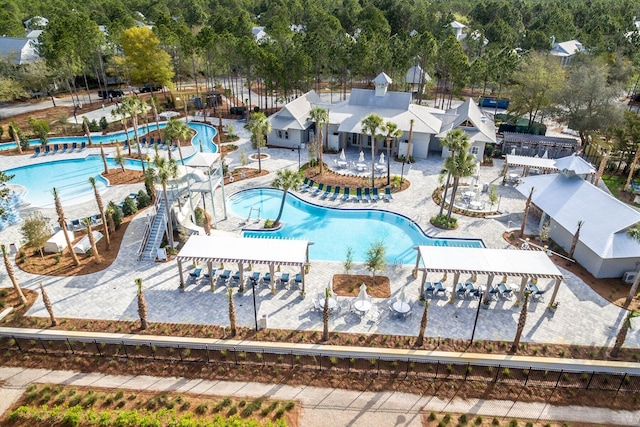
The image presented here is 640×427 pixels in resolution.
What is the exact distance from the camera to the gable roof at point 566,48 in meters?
85.0

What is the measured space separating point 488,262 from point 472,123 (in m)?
25.6

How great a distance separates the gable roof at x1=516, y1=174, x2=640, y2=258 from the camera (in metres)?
26.3

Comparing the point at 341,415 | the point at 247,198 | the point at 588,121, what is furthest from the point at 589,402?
the point at 588,121

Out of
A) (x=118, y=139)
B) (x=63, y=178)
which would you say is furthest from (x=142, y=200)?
(x=118, y=139)

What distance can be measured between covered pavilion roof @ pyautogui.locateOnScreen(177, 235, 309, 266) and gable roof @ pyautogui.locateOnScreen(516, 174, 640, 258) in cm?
1935

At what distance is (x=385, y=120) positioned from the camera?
1853 inches

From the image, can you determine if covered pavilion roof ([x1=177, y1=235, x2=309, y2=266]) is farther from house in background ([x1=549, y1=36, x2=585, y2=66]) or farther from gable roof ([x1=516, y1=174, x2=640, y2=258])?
house in background ([x1=549, y1=36, x2=585, y2=66])

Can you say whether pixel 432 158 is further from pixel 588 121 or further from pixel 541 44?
pixel 541 44

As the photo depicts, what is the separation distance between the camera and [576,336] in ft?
73.6

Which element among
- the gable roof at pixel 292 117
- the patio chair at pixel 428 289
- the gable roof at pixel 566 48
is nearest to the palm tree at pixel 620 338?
the patio chair at pixel 428 289

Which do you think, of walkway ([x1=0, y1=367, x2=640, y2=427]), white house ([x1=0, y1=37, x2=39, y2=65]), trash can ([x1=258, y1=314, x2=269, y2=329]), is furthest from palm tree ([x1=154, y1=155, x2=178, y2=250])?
white house ([x1=0, y1=37, x2=39, y2=65])

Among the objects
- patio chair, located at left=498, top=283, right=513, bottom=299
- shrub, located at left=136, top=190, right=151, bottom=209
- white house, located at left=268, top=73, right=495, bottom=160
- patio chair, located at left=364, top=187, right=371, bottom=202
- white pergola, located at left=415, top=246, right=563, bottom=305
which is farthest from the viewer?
white house, located at left=268, top=73, right=495, bottom=160

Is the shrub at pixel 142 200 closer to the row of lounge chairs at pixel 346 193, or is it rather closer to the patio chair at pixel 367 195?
the row of lounge chairs at pixel 346 193

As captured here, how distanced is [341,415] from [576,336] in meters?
14.1
